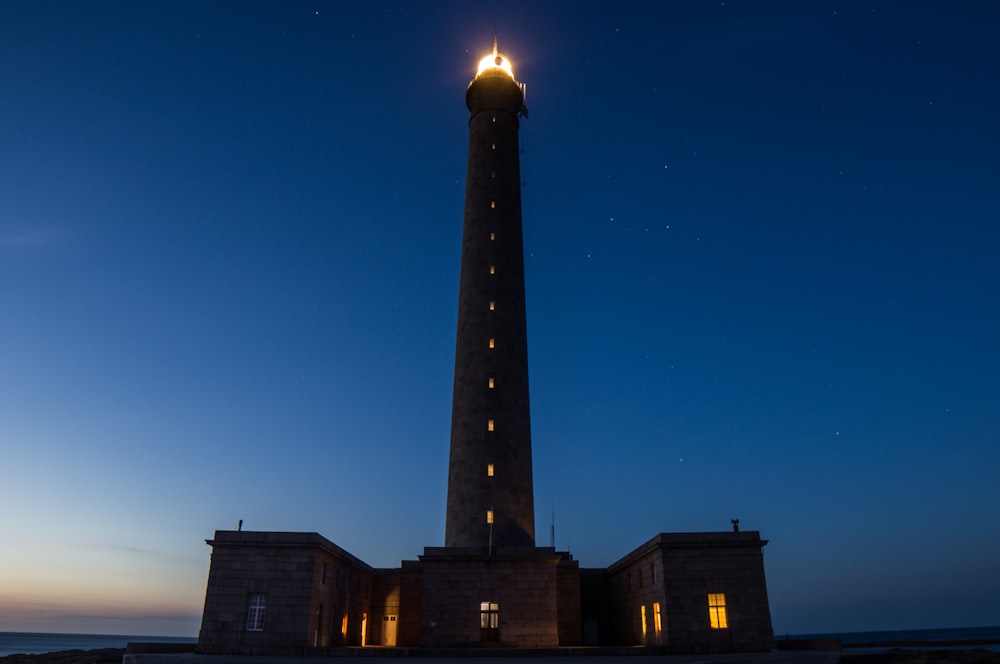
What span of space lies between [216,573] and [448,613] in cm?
1060

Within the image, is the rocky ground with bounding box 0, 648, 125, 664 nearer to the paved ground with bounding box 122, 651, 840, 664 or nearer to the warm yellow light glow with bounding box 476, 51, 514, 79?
the paved ground with bounding box 122, 651, 840, 664

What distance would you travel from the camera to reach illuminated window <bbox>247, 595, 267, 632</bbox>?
29.5m

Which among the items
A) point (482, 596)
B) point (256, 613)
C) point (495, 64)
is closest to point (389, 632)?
point (482, 596)

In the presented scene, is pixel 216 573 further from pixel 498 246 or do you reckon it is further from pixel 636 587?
pixel 498 246

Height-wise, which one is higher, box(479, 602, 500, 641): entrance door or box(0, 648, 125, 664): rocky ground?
box(479, 602, 500, 641): entrance door

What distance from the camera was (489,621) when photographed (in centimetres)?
3241

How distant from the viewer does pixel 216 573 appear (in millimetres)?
30312

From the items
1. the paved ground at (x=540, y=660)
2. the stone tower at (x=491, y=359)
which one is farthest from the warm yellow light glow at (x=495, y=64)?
the paved ground at (x=540, y=660)

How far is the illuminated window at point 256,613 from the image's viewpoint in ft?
96.8

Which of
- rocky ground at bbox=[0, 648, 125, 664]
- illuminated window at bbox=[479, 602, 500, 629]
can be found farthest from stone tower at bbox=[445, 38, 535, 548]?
rocky ground at bbox=[0, 648, 125, 664]

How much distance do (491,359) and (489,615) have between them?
14.2m

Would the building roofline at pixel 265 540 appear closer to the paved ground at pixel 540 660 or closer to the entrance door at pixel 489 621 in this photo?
the paved ground at pixel 540 660

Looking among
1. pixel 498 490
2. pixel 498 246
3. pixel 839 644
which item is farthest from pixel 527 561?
pixel 498 246

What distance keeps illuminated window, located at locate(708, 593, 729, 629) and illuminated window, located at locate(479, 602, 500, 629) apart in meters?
9.68
